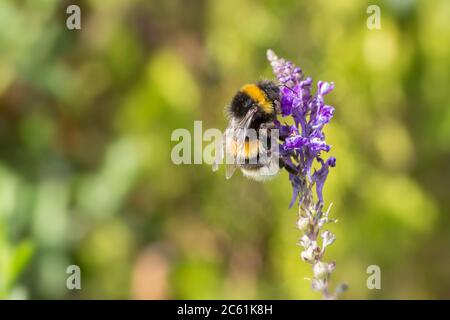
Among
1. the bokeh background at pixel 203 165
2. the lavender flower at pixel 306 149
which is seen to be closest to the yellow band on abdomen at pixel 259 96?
the lavender flower at pixel 306 149

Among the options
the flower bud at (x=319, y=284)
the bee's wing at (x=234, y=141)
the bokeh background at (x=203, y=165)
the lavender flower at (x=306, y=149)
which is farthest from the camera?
the bokeh background at (x=203, y=165)

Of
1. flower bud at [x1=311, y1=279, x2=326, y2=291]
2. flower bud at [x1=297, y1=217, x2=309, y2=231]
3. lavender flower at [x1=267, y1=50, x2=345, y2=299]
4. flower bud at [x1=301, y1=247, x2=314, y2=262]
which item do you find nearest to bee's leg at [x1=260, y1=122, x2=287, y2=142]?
lavender flower at [x1=267, y1=50, x2=345, y2=299]

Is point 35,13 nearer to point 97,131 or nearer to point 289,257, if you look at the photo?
point 97,131

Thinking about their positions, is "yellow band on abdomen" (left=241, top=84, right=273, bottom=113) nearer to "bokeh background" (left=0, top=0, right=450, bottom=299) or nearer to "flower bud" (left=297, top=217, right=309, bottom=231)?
"flower bud" (left=297, top=217, right=309, bottom=231)

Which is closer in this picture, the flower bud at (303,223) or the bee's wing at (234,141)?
the flower bud at (303,223)

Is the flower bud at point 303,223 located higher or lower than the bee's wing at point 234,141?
lower

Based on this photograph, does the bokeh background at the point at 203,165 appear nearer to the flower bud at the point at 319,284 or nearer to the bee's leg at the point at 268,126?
the bee's leg at the point at 268,126
